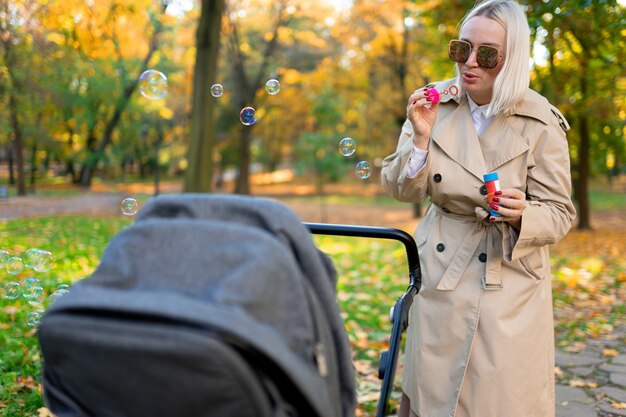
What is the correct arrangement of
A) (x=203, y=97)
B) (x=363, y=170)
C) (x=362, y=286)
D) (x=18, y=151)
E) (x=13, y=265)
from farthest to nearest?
(x=18, y=151), (x=203, y=97), (x=362, y=286), (x=363, y=170), (x=13, y=265)

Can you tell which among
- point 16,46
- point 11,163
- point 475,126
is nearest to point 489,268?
point 475,126

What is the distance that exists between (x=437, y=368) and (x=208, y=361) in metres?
1.36

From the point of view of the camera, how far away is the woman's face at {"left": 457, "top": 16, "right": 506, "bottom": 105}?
2.28 m

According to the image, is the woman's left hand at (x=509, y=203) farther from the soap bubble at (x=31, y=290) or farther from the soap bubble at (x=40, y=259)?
A: the soap bubble at (x=40, y=259)

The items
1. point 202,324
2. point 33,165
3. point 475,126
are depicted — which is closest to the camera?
point 202,324

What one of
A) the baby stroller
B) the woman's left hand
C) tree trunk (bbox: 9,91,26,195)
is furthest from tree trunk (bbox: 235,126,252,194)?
the baby stroller

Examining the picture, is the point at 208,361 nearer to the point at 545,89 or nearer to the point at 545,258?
the point at 545,258

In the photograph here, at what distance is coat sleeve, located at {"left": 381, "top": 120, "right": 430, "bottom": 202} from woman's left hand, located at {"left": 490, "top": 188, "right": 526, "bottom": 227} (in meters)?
0.32

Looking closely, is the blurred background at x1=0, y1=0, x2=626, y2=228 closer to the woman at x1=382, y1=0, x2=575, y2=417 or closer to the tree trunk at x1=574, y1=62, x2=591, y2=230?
the tree trunk at x1=574, y1=62, x2=591, y2=230

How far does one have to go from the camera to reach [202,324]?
1310 mm

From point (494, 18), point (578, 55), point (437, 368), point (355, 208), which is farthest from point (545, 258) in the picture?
point (355, 208)

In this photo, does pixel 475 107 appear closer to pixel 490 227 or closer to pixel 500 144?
pixel 500 144

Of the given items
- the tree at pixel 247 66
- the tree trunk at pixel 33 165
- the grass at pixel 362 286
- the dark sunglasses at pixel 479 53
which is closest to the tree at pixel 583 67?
the grass at pixel 362 286

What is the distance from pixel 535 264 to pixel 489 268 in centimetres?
19
